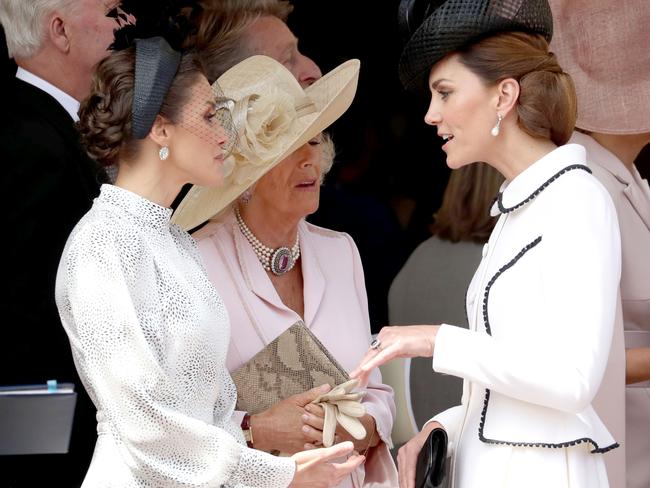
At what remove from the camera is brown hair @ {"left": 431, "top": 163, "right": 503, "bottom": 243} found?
436 cm

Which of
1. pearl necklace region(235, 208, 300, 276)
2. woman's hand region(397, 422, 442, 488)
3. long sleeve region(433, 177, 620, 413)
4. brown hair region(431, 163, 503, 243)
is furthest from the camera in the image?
brown hair region(431, 163, 503, 243)

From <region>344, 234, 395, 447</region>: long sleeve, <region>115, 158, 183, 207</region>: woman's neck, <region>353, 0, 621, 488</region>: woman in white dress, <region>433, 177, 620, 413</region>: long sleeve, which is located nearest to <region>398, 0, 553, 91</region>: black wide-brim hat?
<region>353, 0, 621, 488</region>: woman in white dress

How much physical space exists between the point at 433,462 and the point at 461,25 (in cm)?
101

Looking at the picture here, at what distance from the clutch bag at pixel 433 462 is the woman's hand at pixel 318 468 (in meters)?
0.18

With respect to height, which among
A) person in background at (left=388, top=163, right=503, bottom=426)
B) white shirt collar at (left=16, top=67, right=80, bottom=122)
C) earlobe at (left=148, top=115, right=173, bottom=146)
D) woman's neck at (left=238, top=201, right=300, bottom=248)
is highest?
earlobe at (left=148, top=115, right=173, bottom=146)

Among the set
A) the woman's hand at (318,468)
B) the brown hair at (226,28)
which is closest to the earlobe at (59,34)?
the brown hair at (226,28)

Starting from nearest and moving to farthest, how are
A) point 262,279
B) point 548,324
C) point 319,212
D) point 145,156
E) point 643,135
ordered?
point 548,324 < point 145,156 < point 262,279 < point 643,135 < point 319,212

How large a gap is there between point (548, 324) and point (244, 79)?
1359mm

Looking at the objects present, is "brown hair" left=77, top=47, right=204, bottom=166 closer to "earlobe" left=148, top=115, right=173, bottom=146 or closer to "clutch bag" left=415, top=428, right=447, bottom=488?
"earlobe" left=148, top=115, right=173, bottom=146

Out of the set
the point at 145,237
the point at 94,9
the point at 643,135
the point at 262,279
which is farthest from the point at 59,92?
the point at 643,135

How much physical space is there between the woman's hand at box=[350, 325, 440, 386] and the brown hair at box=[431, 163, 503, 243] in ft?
5.13

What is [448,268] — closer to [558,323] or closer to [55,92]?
[55,92]

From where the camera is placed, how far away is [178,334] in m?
2.77

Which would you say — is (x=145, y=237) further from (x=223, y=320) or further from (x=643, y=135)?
(x=643, y=135)
